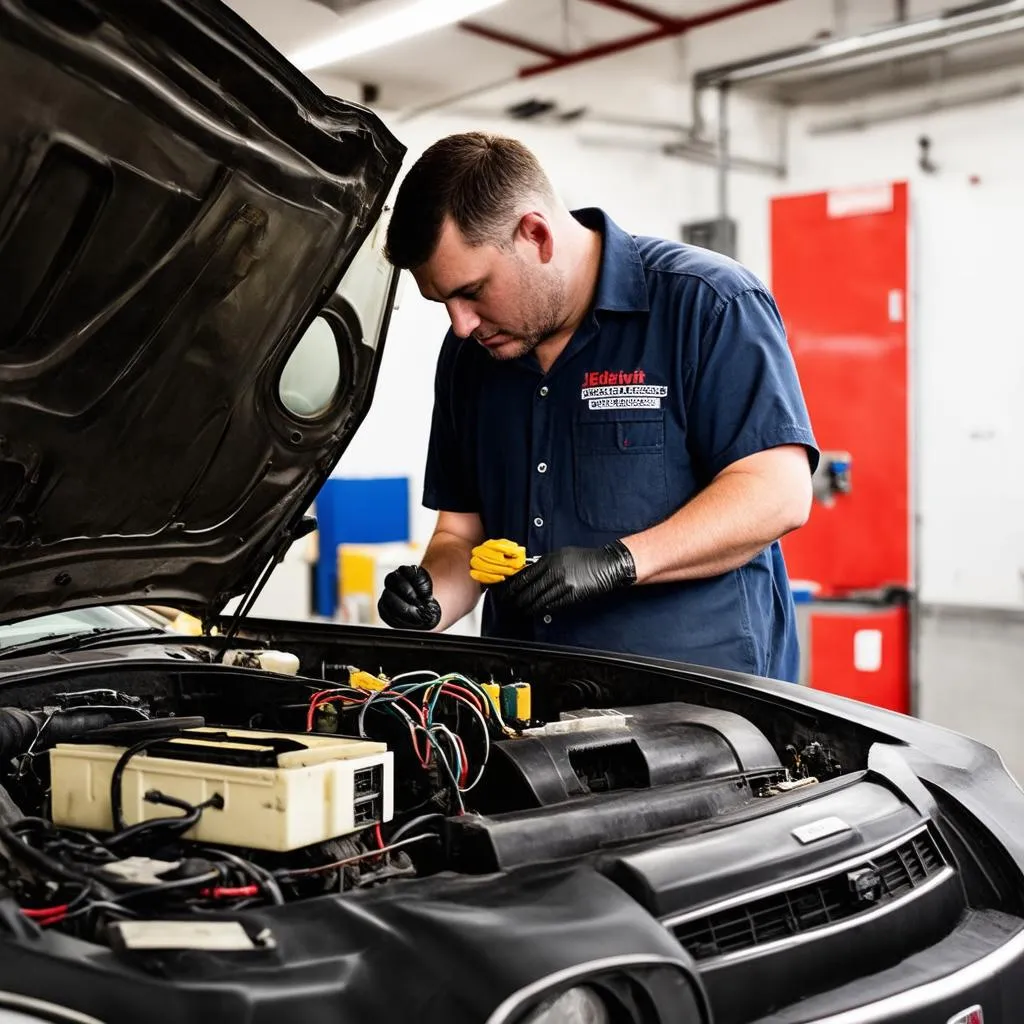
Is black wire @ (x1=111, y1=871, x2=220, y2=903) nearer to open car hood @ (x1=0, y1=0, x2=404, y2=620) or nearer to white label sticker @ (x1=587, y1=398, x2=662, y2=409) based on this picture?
open car hood @ (x1=0, y1=0, x2=404, y2=620)

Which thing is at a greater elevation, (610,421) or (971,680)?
(610,421)

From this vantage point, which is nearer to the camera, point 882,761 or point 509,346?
point 882,761

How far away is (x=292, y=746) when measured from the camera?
1334 millimetres

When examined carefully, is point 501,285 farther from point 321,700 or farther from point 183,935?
point 183,935

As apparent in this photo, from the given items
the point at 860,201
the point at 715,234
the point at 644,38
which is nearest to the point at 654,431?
the point at 860,201

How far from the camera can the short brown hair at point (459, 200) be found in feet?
6.73

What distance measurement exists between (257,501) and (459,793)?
71 centimetres

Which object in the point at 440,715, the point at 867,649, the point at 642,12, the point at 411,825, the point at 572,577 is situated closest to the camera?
the point at 411,825

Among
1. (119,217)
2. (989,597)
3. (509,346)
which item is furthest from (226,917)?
(989,597)

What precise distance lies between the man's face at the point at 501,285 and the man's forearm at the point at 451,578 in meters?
0.50

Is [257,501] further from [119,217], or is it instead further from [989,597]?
[989,597]

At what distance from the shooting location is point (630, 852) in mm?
1208

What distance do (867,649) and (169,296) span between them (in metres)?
4.59

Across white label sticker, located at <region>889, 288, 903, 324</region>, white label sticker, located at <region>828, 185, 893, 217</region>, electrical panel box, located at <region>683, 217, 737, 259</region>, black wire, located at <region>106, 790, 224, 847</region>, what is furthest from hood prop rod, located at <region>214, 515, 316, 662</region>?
electrical panel box, located at <region>683, 217, 737, 259</region>
